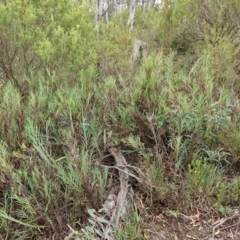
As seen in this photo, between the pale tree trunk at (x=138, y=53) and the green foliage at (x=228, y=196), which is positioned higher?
the pale tree trunk at (x=138, y=53)

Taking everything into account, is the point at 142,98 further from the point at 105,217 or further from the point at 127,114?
the point at 105,217

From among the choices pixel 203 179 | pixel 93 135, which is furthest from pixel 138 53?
pixel 203 179

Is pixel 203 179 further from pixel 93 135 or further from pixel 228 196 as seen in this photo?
pixel 93 135

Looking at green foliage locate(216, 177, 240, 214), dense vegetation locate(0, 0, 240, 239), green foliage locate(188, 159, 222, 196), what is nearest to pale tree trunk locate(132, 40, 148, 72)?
dense vegetation locate(0, 0, 240, 239)

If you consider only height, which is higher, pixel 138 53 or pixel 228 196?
pixel 138 53

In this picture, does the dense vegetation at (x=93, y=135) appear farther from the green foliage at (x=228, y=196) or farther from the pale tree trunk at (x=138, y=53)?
the pale tree trunk at (x=138, y=53)

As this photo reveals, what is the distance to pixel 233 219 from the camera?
8.01 ft

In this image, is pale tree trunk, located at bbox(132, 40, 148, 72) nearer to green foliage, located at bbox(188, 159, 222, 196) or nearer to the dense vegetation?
the dense vegetation

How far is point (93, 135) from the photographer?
113 inches

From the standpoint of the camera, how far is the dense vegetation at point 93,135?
227cm

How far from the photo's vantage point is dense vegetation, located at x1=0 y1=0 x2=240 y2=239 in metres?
2.27

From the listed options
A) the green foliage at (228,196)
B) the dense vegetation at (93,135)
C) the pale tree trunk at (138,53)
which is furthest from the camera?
the pale tree trunk at (138,53)

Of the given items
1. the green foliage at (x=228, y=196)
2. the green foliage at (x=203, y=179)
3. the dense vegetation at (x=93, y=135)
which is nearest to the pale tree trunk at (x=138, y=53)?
the dense vegetation at (x=93, y=135)

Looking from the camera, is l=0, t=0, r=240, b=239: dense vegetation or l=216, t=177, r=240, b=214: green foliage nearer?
l=0, t=0, r=240, b=239: dense vegetation
